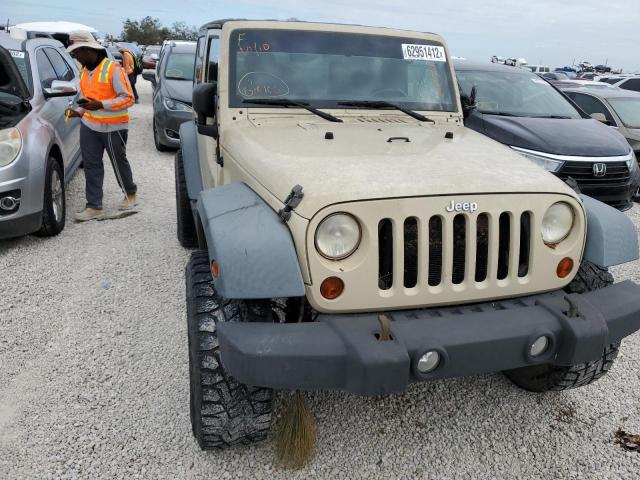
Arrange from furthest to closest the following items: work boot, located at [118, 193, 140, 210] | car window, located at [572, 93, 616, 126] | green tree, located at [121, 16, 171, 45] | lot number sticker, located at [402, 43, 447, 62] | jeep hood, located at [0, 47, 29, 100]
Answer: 1. green tree, located at [121, 16, 171, 45]
2. car window, located at [572, 93, 616, 126]
3. work boot, located at [118, 193, 140, 210]
4. jeep hood, located at [0, 47, 29, 100]
5. lot number sticker, located at [402, 43, 447, 62]

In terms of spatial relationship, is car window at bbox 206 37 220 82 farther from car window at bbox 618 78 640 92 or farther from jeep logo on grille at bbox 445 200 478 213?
car window at bbox 618 78 640 92

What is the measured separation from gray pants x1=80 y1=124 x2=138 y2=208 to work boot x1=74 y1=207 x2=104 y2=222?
5 centimetres

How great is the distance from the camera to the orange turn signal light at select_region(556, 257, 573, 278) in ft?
7.86

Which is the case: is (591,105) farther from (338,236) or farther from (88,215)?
(338,236)

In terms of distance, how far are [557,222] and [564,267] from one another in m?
0.21

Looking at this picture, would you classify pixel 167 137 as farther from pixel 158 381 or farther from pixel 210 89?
pixel 158 381

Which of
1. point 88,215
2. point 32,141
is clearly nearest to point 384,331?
point 32,141

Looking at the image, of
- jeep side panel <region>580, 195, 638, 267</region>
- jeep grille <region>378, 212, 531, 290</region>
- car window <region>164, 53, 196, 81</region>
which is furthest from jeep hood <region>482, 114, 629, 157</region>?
car window <region>164, 53, 196, 81</region>

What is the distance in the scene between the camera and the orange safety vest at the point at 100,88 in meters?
5.22

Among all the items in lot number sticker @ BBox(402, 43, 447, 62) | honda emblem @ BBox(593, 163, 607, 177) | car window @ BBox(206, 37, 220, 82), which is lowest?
honda emblem @ BBox(593, 163, 607, 177)

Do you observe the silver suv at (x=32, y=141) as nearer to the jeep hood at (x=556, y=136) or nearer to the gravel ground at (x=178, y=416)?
the gravel ground at (x=178, y=416)

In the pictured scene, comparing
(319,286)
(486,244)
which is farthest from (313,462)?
(486,244)

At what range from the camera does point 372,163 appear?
2.44 metres

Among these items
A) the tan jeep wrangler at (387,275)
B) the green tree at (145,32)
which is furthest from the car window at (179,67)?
the green tree at (145,32)
